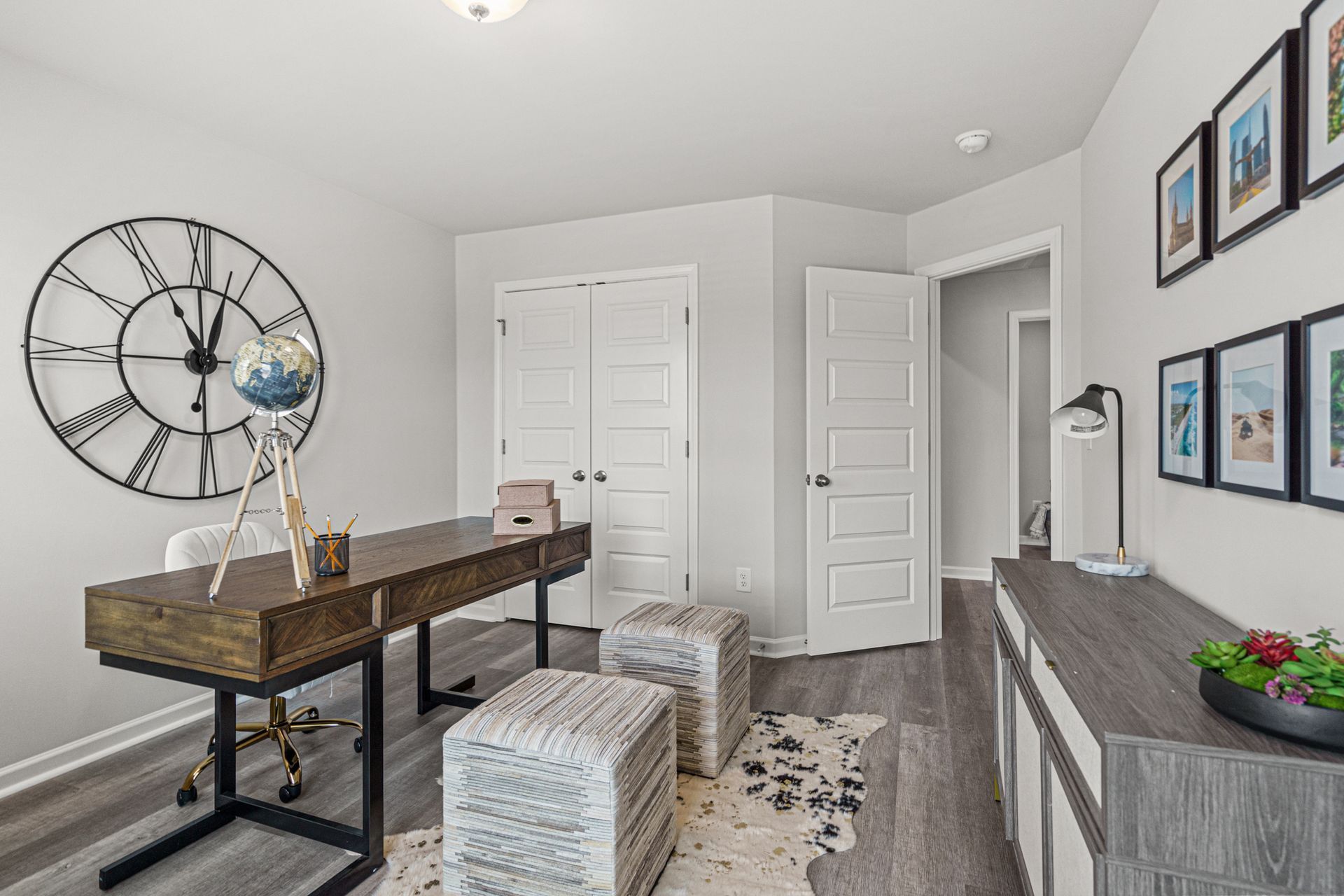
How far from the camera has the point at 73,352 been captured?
97.7 inches

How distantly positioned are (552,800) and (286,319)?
2.78 meters

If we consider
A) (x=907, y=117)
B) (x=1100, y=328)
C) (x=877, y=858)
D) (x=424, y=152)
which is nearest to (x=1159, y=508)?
(x=1100, y=328)

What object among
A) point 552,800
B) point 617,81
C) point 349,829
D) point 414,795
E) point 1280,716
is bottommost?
point 414,795

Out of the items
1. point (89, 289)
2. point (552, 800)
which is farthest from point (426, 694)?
point (89, 289)

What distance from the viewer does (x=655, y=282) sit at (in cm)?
398

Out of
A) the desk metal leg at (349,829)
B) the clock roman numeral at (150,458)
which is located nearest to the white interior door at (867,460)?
the desk metal leg at (349,829)

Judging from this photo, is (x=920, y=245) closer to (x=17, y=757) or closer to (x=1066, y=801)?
(x=1066, y=801)

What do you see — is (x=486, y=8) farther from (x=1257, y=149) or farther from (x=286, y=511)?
(x=1257, y=149)

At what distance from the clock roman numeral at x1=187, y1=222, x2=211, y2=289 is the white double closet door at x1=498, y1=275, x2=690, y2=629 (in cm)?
173

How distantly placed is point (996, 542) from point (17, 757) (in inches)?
225

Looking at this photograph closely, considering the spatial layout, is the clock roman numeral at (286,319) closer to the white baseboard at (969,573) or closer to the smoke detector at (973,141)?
the smoke detector at (973,141)

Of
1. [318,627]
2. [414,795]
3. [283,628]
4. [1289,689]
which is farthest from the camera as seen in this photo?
[414,795]

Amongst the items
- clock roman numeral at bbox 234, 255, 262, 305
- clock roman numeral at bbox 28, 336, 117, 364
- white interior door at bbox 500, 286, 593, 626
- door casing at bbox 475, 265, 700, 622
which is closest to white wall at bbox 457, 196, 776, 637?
door casing at bbox 475, 265, 700, 622

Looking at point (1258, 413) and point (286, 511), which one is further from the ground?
point (1258, 413)
